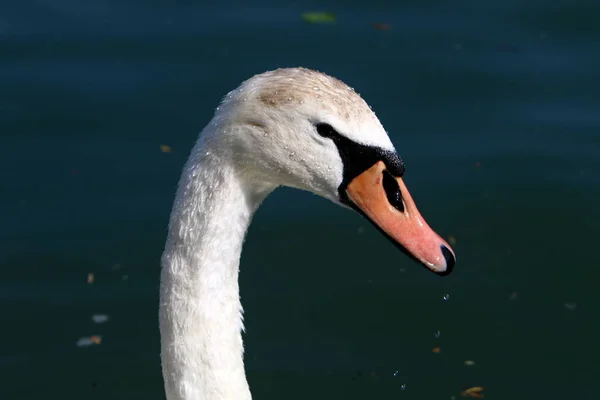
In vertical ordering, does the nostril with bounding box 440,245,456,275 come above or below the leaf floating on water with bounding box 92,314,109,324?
above

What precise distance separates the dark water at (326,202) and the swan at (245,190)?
6.17ft

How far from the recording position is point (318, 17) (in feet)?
27.5

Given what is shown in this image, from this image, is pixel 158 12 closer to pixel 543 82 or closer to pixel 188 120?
pixel 188 120

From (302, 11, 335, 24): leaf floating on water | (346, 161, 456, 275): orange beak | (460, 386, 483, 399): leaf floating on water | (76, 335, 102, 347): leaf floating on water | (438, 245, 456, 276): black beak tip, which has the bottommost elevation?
(460, 386, 483, 399): leaf floating on water

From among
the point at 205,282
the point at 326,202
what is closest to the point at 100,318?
the point at 326,202

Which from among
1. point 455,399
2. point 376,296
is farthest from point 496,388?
point 376,296

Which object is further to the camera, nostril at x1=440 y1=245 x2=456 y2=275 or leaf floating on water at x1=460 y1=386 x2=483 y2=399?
leaf floating on water at x1=460 y1=386 x2=483 y2=399

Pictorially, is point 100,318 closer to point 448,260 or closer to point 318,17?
point 448,260

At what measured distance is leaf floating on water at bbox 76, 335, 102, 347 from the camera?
622 centimetres

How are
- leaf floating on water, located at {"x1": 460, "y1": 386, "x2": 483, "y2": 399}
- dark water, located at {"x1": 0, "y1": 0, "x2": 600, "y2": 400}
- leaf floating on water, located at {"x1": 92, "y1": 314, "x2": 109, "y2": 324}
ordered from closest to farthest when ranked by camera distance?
leaf floating on water, located at {"x1": 460, "y1": 386, "x2": 483, "y2": 399}
dark water, located at {"x1": 0, "y1": 0, "x2": 600, "y2": 400}
leaf floating on water, located at {"x1": 92, "y1": 314, "x2": 109, "y2": 324}

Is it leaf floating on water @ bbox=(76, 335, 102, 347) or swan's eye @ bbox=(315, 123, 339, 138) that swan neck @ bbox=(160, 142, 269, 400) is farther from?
leaf floating on water @ bbox=(76, 335, 102, 347)

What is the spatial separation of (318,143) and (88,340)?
287cm

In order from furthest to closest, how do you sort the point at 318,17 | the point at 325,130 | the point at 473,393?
1. the point at 318,17
2. the point at 473,393
3. the point at 325,130

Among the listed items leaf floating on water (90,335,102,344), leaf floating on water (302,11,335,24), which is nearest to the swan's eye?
leaf floating on water (90,335,102,344)
